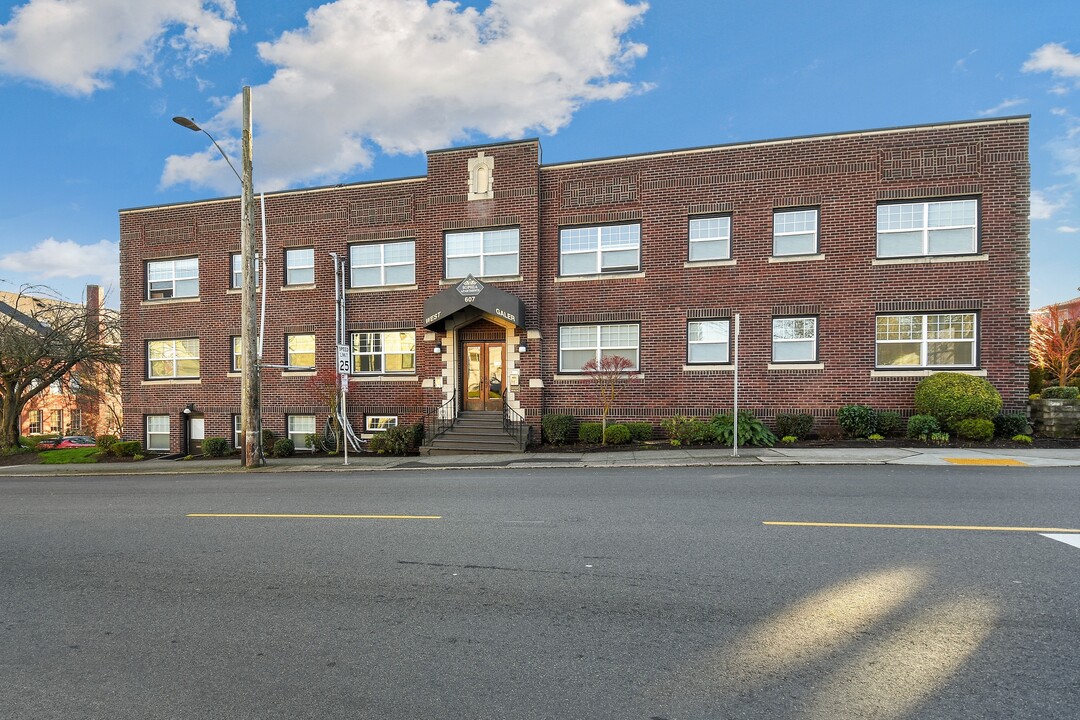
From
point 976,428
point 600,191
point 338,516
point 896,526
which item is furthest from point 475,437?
point 976,428

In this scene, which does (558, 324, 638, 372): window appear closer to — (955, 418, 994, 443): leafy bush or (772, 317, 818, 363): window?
(772, 317, 818, 363): window

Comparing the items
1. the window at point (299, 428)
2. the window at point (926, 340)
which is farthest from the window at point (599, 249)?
the window at point (299, 428)

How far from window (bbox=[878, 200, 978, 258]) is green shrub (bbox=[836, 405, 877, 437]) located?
4.54 meters

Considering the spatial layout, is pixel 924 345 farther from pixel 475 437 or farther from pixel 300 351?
pixel 300 351

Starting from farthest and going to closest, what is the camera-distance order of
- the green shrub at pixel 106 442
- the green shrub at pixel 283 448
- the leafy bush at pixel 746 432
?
1. the green shrub at pixel 106 442
2. the green shrub at pixel 283 448
3. the leafy bush at pixel 746 432

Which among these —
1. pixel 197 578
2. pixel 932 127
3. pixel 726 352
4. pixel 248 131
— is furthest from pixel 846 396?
pixel 248 131

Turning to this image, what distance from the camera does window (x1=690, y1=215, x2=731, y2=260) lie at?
16.8 m

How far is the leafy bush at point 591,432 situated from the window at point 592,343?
1950 millimetres

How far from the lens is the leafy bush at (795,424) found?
15.4 m

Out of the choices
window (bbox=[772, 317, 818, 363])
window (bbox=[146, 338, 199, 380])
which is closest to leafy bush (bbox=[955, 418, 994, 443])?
window (bbox=[772, 317, 818, 363])

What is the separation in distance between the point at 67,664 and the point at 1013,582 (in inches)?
285

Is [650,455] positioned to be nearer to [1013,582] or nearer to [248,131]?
[1013,582]

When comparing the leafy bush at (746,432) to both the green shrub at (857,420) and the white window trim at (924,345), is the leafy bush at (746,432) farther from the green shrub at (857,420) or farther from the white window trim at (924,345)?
the white window trim at (924,345)

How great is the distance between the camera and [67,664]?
367 centimetres
